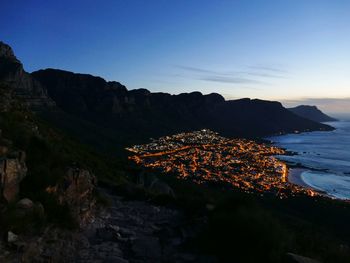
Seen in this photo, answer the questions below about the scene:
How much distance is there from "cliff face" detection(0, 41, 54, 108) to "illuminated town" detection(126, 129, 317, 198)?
33089 mm

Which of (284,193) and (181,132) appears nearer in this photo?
(284,193)

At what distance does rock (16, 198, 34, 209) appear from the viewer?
31.2 ft

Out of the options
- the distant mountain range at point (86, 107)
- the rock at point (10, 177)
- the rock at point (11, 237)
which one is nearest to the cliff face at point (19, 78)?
the distant mountain range at point (86, 107)

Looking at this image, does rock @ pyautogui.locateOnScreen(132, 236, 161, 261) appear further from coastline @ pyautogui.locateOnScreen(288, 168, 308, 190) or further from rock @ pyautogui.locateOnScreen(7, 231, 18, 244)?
coastline @ pyautogui.locateOnScreen(288, 168, 308, 190)

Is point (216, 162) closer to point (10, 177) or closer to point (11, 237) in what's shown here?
point (10, 177)

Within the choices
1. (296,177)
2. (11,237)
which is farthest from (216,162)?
(11,237)

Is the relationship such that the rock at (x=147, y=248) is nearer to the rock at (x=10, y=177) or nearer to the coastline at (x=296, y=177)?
the rock at (x=10, y=177)

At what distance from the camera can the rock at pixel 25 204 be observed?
9.52 m

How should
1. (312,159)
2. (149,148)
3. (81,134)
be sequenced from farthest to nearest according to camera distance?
(312,159)
(149,148)
(81,134)

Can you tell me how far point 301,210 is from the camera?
61.5 m

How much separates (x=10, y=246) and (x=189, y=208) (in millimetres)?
7791

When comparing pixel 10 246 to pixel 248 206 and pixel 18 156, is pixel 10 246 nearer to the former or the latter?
pixel 18 156

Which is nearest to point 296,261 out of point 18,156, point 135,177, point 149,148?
point 18,156

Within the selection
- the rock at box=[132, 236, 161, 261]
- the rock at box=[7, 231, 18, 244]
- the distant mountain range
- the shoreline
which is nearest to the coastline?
the shoreline
